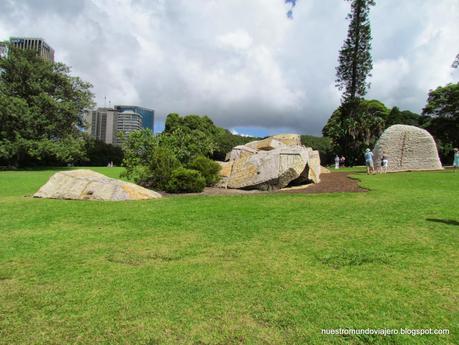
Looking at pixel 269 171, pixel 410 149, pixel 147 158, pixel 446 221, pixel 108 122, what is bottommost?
pixel 446 221

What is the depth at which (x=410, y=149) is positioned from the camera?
74.0 ft

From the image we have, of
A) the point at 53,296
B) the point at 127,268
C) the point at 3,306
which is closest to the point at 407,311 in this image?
the point at 127,268

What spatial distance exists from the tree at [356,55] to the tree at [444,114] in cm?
1045

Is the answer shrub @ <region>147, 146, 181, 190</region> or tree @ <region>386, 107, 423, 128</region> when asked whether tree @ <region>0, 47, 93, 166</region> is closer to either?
shrub @ <region>147, 146, 181, 190</region>

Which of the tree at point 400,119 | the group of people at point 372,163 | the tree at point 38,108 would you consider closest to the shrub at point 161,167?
the group of people at point 372,163

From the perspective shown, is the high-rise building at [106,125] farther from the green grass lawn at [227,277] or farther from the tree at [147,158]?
the green grass lawn at [227,277]

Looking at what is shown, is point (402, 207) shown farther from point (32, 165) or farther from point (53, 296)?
point (32, 165)

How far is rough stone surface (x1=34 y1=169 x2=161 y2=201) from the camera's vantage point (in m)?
10.2

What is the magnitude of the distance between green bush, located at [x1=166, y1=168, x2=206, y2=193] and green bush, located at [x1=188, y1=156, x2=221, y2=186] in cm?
158

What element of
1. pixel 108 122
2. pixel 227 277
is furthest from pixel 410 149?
pixel 108 122

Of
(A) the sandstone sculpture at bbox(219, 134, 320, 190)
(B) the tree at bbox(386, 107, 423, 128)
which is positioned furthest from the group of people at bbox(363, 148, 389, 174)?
(B) the tree at bbox(386, 107, 423, 128)

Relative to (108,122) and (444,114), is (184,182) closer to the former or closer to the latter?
(444,114)

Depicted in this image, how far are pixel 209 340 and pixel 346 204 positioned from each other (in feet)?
23.0

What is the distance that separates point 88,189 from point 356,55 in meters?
38.3
